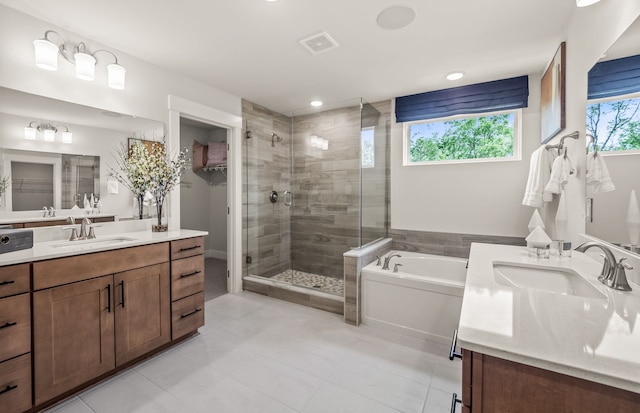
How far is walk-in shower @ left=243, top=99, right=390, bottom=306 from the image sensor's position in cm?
354

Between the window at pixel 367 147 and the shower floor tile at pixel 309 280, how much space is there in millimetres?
1628

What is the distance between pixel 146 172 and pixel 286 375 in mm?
2057

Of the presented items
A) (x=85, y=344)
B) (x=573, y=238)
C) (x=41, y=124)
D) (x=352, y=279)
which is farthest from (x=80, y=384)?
(x=573, y=238)

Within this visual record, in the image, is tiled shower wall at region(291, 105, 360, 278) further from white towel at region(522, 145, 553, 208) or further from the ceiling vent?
white towel at region(522, 145, 553, 208)

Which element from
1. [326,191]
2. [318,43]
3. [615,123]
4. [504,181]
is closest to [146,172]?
[318,43]

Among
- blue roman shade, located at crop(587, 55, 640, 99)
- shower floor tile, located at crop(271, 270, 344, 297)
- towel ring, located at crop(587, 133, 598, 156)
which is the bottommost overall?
shower floor tile, located at crop(271, 270, 344, 297)

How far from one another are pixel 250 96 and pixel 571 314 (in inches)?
140

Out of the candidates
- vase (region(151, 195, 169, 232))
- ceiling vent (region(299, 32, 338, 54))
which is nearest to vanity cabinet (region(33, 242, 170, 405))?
vase (region(151, 195, 169, 232))

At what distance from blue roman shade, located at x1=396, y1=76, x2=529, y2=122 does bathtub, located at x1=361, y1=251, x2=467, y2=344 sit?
1.93 m

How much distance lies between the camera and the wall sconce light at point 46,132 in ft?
6.31

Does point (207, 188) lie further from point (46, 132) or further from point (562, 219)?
point (562, 219)

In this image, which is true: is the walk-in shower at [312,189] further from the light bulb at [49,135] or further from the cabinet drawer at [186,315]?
the light bulb at [49,135]

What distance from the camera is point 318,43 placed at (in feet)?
7.45

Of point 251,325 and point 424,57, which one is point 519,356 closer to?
point 251,325
